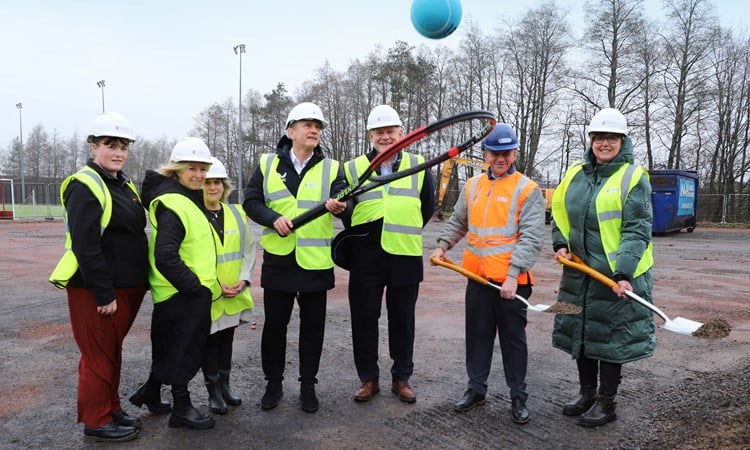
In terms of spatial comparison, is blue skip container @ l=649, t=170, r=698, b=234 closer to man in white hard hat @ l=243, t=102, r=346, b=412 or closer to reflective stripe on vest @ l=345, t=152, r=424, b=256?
reflective stripe on vest @ l=345, t=152, r=424, b=256

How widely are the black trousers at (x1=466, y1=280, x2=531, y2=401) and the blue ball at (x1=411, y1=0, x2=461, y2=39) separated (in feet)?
7.54

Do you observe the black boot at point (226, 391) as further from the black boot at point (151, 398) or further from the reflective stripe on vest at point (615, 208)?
the reflective stripe on vest at point (615, 208)

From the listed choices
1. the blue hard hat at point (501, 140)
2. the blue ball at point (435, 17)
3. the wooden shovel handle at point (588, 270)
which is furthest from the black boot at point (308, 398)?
the blue ball at point (435, 17)

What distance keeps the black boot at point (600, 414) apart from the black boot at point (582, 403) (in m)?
0.11

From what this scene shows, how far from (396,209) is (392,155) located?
0.49 metres

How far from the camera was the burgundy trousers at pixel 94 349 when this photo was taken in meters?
3.49

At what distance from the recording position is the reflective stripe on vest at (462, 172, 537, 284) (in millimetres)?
3975

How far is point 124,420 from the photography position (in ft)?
12.3

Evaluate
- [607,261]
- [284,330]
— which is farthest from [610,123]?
[284,330]

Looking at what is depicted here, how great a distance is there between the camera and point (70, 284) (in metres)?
3.46

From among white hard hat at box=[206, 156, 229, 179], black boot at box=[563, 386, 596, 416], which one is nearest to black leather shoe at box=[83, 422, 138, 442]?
white hard hat at box=[206, 156, 229, 179]

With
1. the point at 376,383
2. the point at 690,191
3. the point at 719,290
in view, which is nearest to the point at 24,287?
the point at 376,383

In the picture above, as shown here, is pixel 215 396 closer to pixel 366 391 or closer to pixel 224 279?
pixel 224 279

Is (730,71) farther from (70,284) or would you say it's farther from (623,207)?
(70,284)
